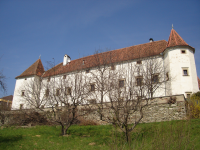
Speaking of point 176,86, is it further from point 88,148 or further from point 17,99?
point 17,99

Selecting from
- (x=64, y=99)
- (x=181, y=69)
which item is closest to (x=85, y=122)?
(x=64, y=99)

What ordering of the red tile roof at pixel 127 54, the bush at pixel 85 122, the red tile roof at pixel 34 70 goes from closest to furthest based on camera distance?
the bush at pixel 85 122 < the red tile roof at pixel 127 54 < the red tile roof at pixel 34 70

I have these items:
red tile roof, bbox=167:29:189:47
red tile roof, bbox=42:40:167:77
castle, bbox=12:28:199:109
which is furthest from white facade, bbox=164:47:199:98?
red tile roof, bbox=42:40:167:77

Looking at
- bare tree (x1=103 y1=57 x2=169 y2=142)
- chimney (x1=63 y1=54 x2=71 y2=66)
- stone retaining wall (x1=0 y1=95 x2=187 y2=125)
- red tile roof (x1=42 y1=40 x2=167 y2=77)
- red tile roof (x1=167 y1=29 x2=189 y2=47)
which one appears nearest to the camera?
bare tree (x1=103 y1=57 x2=169 y2=142)

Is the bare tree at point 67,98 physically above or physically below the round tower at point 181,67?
below

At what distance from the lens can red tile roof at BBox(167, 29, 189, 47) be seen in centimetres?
2059

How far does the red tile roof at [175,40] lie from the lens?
20586 mm

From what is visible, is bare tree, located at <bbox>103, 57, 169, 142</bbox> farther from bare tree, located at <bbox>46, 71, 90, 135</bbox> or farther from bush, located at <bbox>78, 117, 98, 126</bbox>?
bush, located at <bbox>78, 117, 98, 126</bbox>

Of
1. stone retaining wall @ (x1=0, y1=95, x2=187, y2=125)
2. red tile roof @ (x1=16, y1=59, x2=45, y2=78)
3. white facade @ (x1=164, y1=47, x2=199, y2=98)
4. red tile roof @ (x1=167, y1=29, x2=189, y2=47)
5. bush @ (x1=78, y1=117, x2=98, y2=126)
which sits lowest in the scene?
bush @ (x1=78, y1=117, x2=98, y2=126)

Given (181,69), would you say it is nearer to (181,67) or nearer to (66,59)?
(181,67)

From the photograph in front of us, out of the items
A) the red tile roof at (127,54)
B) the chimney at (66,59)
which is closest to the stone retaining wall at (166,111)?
the red tile roof at (127,54)

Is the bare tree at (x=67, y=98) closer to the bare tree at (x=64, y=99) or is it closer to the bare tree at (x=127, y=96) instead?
the bare tree at (x=64, y=99)

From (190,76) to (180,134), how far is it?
56.2 ft

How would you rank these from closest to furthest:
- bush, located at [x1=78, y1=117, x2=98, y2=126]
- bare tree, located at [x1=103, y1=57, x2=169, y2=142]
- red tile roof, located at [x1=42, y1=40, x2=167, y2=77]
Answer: bare tree, located at [x1=103, y1=57, x2=169, y2=142], bush, located at [x1=78, y1=117, x2=98, y2=126], red tile roof, located at [x1=42, y1=40, x2=167, y2=77]
